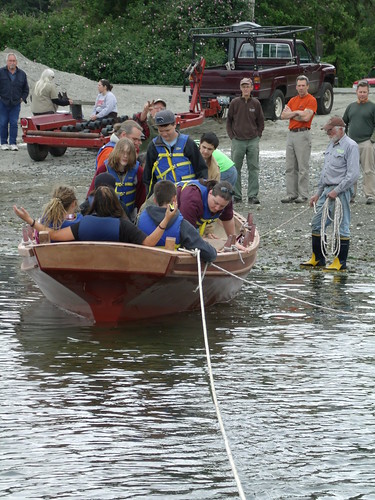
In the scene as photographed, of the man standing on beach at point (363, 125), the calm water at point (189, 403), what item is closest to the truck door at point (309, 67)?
the man standing on beach at point (363, 125)

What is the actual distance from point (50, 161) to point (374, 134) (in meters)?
8.54

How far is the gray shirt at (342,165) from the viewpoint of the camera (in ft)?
43.3

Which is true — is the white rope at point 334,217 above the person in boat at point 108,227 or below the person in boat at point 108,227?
below

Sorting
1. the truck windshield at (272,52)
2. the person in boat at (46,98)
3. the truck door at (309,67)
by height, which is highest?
the truck windshield at (272,52)

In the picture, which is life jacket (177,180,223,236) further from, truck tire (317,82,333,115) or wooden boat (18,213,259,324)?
truck tire (317,82,333,115)

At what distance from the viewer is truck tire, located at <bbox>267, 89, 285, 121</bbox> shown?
26.0 metres

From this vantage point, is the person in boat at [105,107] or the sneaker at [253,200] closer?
the sneaker at [253,200]

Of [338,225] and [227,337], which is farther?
[338,225]

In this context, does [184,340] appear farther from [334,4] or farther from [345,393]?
[334,4]

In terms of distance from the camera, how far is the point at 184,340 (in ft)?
34.3

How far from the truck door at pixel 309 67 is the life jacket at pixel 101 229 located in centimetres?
1760

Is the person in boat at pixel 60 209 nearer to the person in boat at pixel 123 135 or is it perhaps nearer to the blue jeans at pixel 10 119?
the person in boat at pixel 123 135

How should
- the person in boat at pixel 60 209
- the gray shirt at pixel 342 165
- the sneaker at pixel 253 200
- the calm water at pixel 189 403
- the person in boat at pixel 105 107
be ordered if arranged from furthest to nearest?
the person in boat at pixel 105 107 → the sneaker at pixel 253 200 → the gray shirt at pixel 342 165 → the person in boat at pixel 60 209 → the calm water at pixel 189 403

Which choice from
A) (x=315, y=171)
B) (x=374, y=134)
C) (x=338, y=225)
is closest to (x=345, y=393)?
(x=338, y=225)
